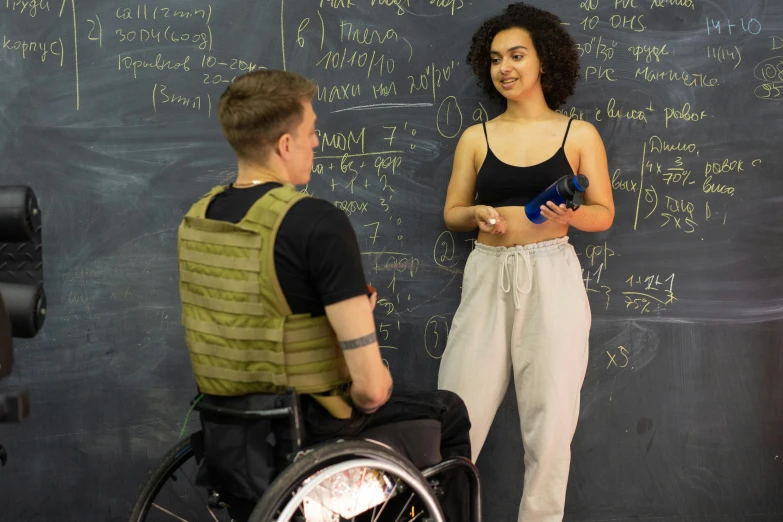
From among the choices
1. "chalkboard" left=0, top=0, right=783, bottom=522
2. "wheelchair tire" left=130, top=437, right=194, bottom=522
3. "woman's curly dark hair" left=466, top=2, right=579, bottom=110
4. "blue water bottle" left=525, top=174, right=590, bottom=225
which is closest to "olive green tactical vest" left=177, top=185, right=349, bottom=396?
"wheelchair tire" left=130, top=437, right=194, bottom=522

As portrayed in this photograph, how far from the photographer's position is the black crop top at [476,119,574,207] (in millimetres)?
2855

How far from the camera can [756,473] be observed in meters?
3.32

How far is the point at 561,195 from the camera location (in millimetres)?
2600

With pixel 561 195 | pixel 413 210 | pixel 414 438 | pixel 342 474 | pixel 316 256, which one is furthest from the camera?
pixel 413 210

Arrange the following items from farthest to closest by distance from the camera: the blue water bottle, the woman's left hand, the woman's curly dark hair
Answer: the woman's curly dark hair < the woman's left hand < the blue water bottle

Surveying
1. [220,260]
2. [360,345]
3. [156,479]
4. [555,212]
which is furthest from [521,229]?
[156,479]

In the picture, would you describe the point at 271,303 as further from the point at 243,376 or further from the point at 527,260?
the point at 527,260

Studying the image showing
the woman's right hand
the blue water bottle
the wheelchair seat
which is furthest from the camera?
the woman's right hand

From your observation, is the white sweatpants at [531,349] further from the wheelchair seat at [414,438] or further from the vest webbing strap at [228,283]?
the vest webbing strap at [228,283]

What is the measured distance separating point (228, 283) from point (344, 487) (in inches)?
19.7

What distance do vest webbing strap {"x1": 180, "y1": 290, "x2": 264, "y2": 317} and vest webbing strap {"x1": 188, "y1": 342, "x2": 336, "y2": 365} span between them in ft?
0.27

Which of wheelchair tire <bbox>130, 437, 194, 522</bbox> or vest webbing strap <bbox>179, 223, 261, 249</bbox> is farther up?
vest webbing strap <bbox>179, 223, 261, 249</bbox>

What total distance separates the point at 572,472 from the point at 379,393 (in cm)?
156

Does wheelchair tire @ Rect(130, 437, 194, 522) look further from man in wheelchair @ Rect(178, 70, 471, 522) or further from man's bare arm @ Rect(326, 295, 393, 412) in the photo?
man's bare arm @ Rect(326, 295, 393, 412)
